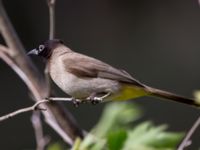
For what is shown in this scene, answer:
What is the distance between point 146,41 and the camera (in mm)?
7863

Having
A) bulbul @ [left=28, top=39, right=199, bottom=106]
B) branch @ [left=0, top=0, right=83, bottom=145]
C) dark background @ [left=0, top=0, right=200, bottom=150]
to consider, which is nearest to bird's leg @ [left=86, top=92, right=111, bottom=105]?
bulbul @ [left=28, top=39, right=199, bottom=106]

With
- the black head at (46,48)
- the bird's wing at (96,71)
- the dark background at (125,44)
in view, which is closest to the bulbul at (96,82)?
the bird's wing at (96,71)

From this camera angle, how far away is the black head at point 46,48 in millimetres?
4016

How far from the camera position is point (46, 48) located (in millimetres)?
4086

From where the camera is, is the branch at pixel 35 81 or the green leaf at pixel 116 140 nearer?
the green leaf at pixel 116 140

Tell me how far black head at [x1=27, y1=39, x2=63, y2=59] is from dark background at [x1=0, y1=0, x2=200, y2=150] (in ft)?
9.88

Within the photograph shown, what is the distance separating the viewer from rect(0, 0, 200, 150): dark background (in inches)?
289

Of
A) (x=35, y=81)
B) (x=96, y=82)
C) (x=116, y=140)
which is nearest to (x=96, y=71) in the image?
(x=96, y=82)

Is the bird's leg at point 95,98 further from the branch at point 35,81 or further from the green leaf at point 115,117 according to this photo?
the branch at point 35,81

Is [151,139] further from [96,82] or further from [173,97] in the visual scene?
[96,82]

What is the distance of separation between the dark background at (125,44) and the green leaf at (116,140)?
4.02m

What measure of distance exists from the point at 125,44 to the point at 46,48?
3758 millimetres

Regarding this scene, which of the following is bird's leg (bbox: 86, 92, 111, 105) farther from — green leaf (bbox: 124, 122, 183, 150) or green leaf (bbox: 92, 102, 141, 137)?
green leaf (bbox: 124, 122, 183, 150)

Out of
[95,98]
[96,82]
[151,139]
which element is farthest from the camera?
[96,82]
